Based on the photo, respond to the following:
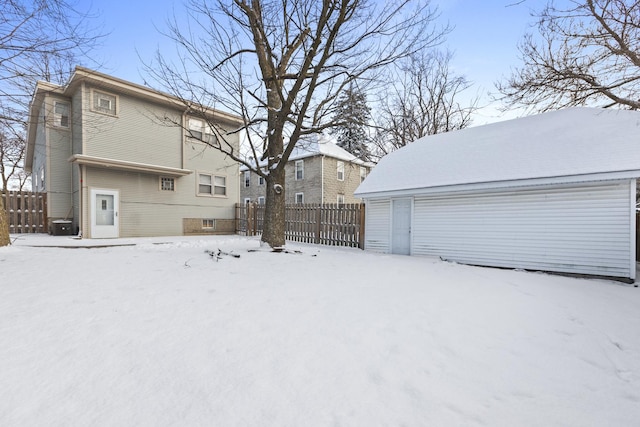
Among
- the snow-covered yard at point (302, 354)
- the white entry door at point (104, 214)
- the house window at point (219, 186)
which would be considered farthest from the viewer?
the house window at point (219, 186)

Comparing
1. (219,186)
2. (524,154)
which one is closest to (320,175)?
(219,186)

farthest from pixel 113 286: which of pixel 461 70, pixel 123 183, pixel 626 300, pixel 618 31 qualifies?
pixel 461 70

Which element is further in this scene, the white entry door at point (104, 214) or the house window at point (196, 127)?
the house window at point (196, 127)

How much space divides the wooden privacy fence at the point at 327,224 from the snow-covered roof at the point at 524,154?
44.5 inches

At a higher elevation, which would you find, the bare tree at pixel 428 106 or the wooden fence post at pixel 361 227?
the bare tree at pixel 428 106

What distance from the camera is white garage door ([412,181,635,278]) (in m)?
6.45

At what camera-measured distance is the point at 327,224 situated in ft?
40.3

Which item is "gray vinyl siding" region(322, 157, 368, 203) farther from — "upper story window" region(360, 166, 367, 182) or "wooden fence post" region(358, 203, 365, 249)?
"wooden fence post" region(358, 203, 365, 249)

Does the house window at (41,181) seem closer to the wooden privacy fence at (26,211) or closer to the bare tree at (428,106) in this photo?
the wooden privacy fence at (26,211)

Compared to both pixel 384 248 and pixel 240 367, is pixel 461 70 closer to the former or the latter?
pixel 384 248

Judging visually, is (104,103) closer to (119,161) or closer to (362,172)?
(119,161)

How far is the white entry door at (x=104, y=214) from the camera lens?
11672mm

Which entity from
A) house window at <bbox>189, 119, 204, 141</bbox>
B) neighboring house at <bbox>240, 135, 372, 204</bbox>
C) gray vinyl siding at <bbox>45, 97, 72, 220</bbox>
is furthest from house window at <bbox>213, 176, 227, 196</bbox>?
gray vinyl siding at <bbox>45, 97, 72, 220</bbox>

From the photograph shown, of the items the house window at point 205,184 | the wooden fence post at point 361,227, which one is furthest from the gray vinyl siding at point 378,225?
the house window at point 205,184
